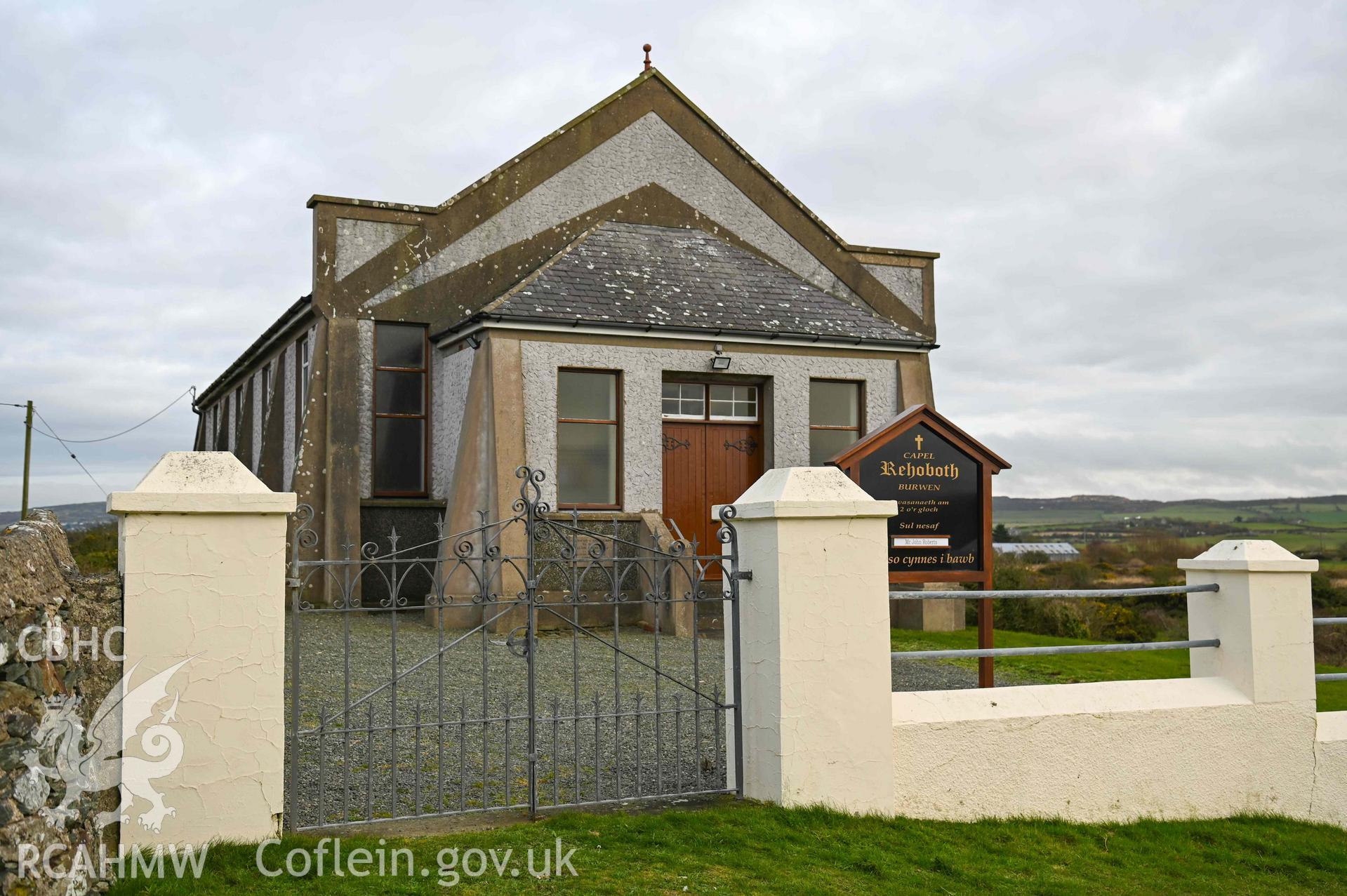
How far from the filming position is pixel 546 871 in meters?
5.21

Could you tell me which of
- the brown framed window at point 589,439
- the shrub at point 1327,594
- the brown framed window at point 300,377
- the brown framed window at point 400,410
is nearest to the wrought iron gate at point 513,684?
the brown framed window at point 589,439

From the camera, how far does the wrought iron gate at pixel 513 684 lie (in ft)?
19.4

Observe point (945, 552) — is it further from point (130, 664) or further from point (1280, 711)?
point (130, 664)

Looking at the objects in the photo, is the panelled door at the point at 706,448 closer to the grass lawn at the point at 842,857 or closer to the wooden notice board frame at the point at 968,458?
the wooden notice board frame at the point at 968,458

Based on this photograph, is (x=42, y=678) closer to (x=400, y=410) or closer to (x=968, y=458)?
(x=968, y=458)

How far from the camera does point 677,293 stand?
16.3 meters

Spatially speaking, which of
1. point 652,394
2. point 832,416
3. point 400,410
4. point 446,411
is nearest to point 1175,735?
point 652,394

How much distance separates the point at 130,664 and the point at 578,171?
13557 mm

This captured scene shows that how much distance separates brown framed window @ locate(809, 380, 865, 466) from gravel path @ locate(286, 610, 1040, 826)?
4.02 m

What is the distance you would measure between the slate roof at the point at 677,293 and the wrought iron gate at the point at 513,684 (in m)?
2.88

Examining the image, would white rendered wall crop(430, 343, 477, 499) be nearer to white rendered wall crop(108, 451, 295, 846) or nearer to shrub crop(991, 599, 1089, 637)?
shrub crop(991, 599, 1089, 637)

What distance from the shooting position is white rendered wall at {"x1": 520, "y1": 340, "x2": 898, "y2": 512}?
1493cm

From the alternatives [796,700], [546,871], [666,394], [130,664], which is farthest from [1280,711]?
[666,394]

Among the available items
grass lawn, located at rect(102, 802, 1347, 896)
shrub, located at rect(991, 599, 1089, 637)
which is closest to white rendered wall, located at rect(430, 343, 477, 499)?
shrub, located at rect(991, 599, 1089, 637)
